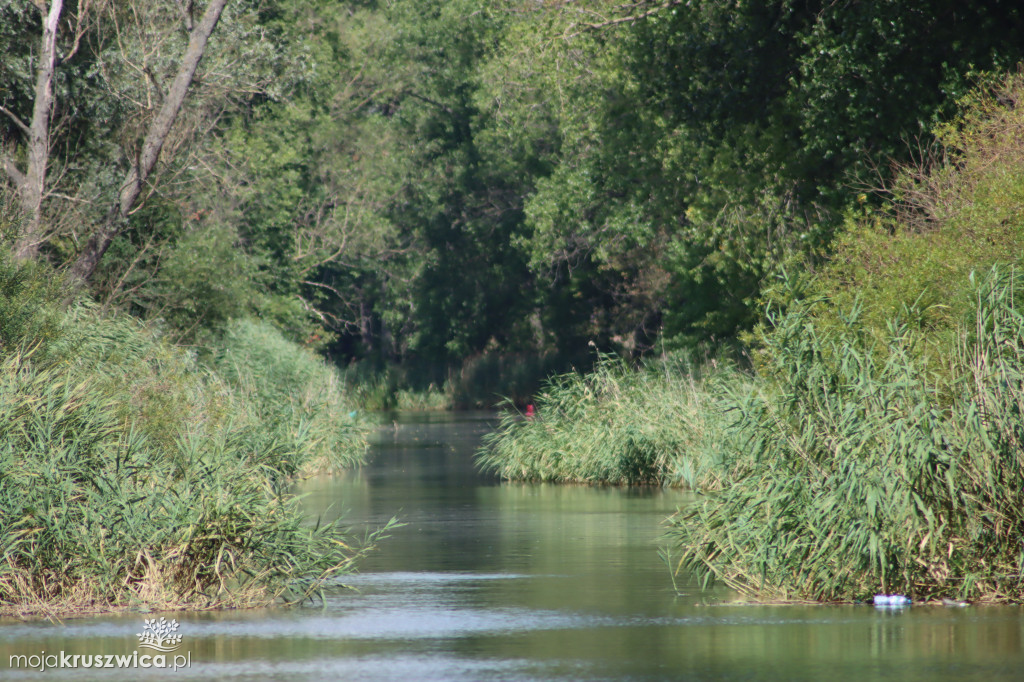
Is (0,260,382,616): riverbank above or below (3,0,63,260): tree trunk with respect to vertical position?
below

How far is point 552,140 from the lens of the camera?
5309 cm

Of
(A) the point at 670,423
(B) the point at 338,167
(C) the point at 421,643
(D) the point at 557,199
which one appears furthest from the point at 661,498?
(B) the point at 338,167

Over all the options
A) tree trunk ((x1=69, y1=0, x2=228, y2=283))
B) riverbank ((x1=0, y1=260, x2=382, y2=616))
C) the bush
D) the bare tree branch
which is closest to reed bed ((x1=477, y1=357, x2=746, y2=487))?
the bush

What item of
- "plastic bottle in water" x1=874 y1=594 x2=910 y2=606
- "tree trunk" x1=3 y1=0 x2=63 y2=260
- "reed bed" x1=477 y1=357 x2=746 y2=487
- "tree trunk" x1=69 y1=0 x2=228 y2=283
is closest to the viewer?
"plastic bottle in water" x1=874 y1=594 x2=910 y2=606

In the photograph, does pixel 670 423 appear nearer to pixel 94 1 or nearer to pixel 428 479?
pixel 428 479

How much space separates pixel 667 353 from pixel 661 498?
1753 cm

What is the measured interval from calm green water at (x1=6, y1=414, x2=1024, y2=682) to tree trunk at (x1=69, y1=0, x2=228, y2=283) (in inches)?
496

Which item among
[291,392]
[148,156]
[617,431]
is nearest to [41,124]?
[148,156]

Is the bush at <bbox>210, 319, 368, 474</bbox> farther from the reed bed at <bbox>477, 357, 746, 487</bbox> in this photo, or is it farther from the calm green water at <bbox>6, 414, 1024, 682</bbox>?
the calm green water at <bbox>6, 414, 1024, 682</bbox>

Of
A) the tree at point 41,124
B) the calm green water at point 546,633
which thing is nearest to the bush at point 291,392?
the tree at point 41,124

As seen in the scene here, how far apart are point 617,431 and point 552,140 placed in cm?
2785

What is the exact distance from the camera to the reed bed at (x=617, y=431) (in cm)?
2547

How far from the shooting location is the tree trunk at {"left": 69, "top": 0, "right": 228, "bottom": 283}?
27.1 m

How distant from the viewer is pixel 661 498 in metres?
23.4
